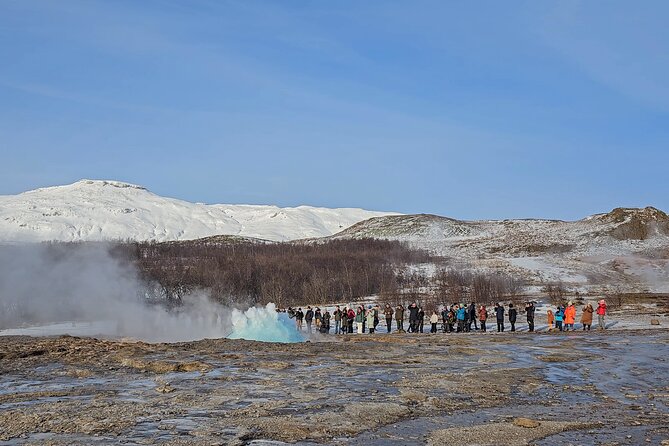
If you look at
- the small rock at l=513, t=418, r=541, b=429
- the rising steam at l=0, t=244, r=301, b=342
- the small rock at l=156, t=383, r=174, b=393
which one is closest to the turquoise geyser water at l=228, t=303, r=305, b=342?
the rising steam at l=0, t=244, r=301, b=342

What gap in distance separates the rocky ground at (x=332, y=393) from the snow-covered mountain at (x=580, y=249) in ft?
201

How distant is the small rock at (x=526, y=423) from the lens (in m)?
12.1

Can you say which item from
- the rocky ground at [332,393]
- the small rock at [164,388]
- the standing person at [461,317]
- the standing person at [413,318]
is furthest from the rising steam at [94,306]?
the small rock at [164,388]

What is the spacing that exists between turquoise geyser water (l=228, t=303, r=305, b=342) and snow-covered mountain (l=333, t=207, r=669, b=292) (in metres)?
56.5

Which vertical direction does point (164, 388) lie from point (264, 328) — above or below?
below

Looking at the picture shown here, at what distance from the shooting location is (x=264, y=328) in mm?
32438

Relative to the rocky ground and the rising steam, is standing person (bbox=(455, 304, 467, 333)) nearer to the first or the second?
the rising steam

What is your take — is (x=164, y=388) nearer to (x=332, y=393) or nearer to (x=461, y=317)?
(x=332, y=393)

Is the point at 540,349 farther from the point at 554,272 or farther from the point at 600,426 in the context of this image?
the point at 554,272

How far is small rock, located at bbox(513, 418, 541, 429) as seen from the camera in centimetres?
1211

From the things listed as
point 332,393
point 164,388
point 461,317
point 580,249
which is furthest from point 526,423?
point 580,249

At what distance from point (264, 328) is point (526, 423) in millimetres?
21353

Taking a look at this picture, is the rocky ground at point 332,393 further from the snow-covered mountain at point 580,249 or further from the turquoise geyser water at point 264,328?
the snow-covered mountain at point 580,249

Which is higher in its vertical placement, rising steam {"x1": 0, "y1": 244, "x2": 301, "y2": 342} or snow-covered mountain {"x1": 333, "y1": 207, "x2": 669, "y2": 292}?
snow-covered mountain {"x1": 333, "y1": 207, "x2": 669, "y2": 292}
